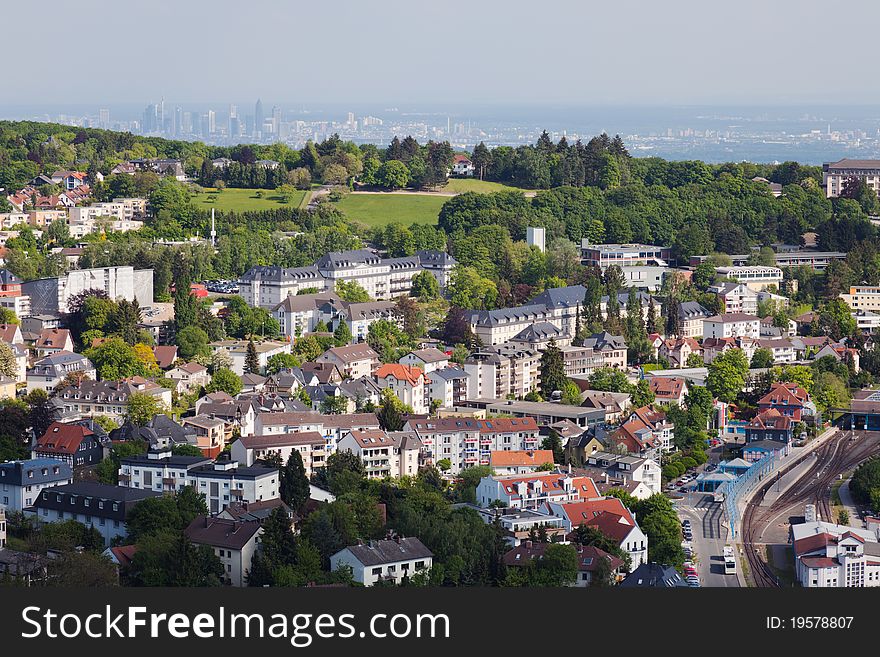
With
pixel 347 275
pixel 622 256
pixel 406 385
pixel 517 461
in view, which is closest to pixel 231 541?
pixel 517 461

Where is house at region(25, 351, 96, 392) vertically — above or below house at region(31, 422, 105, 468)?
above

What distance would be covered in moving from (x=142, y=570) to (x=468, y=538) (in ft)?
9.74

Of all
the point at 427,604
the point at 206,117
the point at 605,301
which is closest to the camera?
the point at 427,604

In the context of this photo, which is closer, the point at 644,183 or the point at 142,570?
the point at 142,570

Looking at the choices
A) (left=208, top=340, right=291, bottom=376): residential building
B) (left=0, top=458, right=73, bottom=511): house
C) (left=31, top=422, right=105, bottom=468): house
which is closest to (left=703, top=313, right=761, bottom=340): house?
(left=208, top=340, right=291, bottom=376): residential building

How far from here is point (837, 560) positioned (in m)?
16.0

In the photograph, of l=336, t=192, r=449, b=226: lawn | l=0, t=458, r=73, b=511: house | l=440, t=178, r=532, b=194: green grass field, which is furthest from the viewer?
l=440, t=178, r=532, b=194: green grass field

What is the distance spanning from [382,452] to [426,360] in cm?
434

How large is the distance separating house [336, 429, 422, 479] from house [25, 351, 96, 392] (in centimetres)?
421

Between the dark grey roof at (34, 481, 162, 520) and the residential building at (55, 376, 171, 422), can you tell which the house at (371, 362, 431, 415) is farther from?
the dark grey roof at (34, 481, 162, 520)

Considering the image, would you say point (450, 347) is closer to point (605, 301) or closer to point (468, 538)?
point (605, 301)

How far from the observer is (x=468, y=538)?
15.4 m

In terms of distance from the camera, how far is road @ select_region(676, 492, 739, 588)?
1591 cm

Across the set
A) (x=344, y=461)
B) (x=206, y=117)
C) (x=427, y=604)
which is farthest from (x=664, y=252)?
(x=206, y=117)
